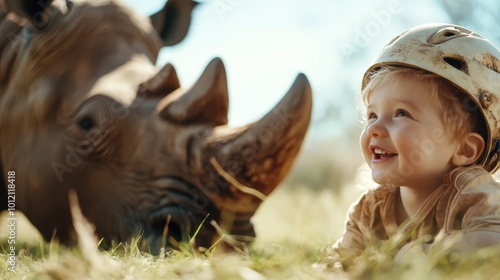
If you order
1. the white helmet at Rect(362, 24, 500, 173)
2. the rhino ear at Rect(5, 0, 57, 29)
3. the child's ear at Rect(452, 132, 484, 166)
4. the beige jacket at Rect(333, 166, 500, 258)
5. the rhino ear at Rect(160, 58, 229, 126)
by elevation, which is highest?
the rhino ear at Rect(5, 0, 57, 29)

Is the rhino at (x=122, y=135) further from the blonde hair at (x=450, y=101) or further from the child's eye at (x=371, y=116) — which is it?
the blonde hair at (x=450, y=101)

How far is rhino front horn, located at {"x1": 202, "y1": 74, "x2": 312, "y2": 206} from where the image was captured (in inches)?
117

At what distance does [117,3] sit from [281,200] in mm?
6267

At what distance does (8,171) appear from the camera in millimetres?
4055

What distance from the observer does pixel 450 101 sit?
7.63 ft

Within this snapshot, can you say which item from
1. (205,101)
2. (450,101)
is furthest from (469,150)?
(205,101)

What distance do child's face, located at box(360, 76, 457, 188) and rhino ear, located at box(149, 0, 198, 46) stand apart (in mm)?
2886

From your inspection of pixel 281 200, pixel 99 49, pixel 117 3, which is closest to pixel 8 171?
pixel 99 49

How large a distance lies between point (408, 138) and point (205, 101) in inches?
51.2

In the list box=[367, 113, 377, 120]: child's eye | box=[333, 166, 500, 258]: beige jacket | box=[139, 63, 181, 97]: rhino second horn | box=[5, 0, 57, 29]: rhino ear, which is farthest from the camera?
box=[5, 0, 57, 29]: rhino ear

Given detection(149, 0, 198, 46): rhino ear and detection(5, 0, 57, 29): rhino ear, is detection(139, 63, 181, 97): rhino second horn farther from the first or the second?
detection(149, 0, 198, 46): rhino ear

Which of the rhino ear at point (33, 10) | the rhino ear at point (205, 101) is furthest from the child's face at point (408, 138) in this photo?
the rhino ear at point (33, 10)

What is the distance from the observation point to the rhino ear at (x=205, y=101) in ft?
10.8

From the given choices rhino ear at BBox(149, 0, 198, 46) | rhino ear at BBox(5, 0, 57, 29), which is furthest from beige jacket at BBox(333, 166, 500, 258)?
rhino ear at BBox(149, 0, 198, 46)
